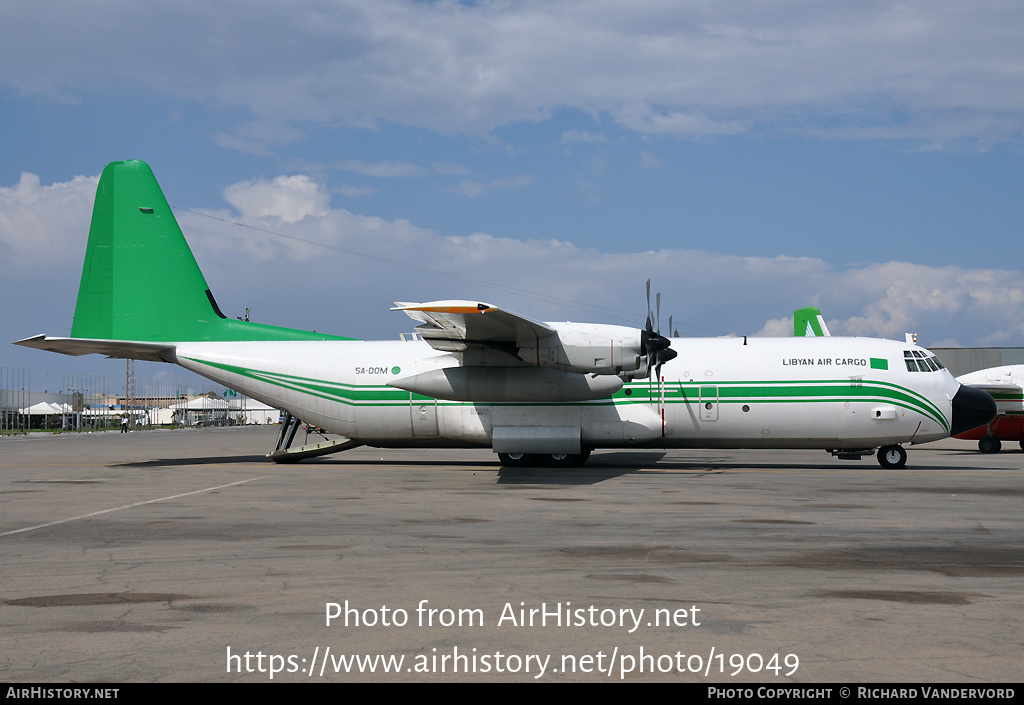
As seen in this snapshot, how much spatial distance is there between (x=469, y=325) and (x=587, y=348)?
2.93 m

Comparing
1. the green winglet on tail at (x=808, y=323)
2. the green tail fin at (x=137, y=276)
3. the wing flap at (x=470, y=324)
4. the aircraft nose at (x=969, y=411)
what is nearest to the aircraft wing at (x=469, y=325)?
the wing flap at (x=470, y=324)

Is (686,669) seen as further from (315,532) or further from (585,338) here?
(585,338)

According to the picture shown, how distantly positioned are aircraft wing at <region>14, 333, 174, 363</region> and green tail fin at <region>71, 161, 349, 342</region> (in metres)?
0.60

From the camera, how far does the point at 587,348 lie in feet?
66.7

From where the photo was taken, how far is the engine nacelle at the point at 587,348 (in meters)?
20.2

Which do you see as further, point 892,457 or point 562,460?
point 562,460

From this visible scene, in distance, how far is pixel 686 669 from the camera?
5.36 metres

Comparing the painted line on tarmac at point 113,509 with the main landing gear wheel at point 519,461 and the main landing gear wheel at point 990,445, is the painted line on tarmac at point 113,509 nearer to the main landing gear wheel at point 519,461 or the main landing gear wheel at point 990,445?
the main landing gear wheel at point 519,461

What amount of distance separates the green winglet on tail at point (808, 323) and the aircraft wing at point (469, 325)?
116 feet

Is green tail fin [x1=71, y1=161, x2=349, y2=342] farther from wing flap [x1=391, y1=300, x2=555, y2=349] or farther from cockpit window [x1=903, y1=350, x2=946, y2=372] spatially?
cockpit window [x1=903, y1=350, x2=946, y2=372]

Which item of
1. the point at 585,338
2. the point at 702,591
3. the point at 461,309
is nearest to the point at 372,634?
the point at 702,591

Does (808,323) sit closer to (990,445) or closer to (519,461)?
(990,445)

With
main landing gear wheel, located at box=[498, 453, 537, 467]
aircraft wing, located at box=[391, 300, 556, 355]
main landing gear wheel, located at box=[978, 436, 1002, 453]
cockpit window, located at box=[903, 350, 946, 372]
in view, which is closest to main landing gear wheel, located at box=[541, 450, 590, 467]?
main landing gear wheel, located at box=[498, 453, 537, 467]

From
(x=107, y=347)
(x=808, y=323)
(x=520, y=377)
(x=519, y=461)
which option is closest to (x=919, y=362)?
(x=520, y=377)
